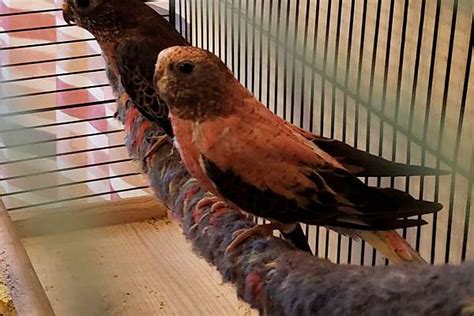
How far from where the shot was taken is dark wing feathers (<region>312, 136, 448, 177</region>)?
718mm

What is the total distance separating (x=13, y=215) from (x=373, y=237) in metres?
0.90

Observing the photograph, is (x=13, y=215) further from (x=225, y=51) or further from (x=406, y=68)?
(x=406, y=68)

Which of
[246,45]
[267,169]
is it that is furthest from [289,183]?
[246,45]

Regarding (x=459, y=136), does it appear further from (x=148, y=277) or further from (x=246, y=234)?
(x=148, y=277)

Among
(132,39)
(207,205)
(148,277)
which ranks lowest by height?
(148,277)

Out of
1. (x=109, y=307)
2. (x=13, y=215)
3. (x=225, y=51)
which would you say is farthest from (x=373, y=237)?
(x=13, y=215)

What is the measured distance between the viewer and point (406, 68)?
959 millimetres

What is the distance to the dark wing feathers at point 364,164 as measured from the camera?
718mm

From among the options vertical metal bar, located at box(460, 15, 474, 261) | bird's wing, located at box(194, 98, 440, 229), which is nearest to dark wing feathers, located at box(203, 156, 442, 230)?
bird's wing, located at box(194, 98, 440, 229)

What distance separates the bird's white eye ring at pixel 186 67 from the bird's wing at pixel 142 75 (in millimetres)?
161

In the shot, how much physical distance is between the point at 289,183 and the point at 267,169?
22 millimetres

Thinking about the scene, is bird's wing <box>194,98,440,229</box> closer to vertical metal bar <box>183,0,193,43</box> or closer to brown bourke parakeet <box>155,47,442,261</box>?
brown bourke parakeet <box>155,47,442,261</box>

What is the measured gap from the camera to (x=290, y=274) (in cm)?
65

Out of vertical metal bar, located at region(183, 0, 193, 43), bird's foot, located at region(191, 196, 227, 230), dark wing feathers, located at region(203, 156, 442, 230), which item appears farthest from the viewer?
vertical metal bar, located at region(183, 0, 193, 43)
